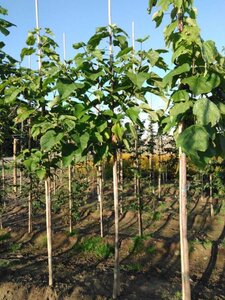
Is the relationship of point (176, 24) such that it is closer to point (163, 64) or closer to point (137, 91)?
point (163, 64)

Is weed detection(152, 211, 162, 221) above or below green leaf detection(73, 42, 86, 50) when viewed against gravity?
below

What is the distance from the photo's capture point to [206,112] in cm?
273

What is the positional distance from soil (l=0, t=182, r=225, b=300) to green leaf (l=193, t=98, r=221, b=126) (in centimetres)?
284

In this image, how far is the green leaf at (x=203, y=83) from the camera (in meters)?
2.78

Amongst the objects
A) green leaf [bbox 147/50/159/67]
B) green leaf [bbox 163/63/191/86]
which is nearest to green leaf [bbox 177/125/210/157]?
green leaf [bbox 163/63/191/86]

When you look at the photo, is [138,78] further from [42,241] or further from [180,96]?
[42,241]

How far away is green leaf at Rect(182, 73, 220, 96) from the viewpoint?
2.78 meters

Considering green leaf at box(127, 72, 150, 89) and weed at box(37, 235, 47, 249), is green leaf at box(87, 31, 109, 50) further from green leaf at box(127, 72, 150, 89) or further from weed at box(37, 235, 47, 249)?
weed at box(37, 235, 47, 249)

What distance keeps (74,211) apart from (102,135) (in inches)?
210

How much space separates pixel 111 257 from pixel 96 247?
1.58 feet

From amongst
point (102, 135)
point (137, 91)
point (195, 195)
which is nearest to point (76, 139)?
point (102, 135)

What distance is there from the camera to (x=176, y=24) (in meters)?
3.18

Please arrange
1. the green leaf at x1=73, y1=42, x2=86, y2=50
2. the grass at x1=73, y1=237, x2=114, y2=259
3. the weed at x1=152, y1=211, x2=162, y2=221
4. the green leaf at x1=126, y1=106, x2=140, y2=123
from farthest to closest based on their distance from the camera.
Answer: the weed at x1=152, y1=211, x2=162, y2=221 < the grass at x1=73, y1=237, x2=114, y2=259 < the green leaf at x1=73, y1=42, x2=86, y2=50 < the green leaf at x1=126, y1=106, x2=140, y2=123

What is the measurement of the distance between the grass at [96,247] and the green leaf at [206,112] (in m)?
5.04
